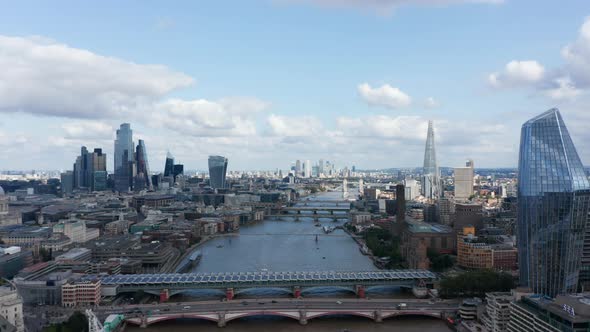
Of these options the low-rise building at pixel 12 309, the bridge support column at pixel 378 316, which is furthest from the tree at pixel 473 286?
the low-rise building at pixel 12 309

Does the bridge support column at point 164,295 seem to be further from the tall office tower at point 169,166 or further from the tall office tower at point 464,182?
the tall office tower at point 169,166

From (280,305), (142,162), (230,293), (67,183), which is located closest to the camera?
(280,305)

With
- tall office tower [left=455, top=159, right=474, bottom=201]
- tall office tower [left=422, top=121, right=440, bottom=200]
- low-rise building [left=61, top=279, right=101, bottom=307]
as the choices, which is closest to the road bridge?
low-rise building [left=61, top=279, right=101, bottom=307]

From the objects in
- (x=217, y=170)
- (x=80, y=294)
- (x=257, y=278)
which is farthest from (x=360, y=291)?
(x=217, y=170)

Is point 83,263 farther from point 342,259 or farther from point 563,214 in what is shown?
point 563,214

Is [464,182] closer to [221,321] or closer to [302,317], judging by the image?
[302,317]

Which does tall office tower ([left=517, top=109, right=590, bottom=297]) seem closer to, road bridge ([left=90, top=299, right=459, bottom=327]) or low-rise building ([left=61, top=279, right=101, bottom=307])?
road bridge ([left=90, top=299, right=459, bottom=327])
